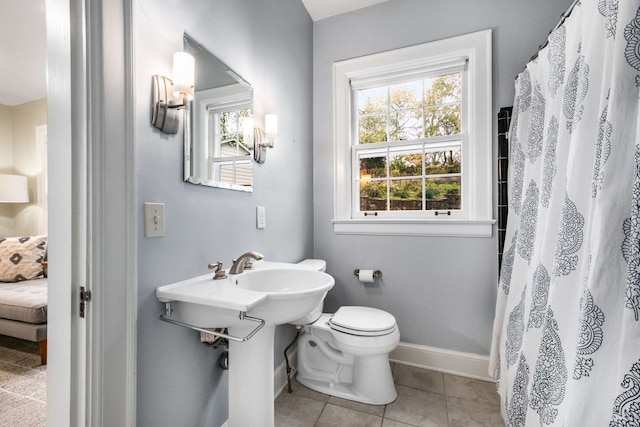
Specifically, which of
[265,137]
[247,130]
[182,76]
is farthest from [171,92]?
[265,137]

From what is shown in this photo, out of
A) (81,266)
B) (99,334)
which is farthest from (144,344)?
(81,266)

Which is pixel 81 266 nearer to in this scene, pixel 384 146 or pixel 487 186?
pixel 384 146

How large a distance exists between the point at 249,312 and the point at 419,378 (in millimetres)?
1449

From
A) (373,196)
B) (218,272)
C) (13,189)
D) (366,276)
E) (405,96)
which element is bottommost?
(366,276)

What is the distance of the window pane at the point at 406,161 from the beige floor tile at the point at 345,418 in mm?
1575

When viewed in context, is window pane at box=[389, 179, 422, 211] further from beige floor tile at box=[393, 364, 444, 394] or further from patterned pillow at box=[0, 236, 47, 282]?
patterned pillow at box=[0, 236, 47, 282]

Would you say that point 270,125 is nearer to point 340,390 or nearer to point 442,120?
point 442,120

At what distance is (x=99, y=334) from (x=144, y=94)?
2.55 ft

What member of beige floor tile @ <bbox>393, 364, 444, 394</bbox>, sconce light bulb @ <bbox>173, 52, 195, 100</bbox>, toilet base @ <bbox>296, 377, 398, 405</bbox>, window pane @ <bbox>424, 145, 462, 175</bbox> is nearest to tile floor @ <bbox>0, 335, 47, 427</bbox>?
toilet base @ <bbox>296, 377, 398, 405</bbox>

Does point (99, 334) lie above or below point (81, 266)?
Result: below

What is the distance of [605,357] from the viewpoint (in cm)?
65

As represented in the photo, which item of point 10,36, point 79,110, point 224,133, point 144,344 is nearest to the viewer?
point 79,110

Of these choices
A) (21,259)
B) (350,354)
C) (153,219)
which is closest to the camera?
(153,219)

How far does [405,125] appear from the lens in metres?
2.07
